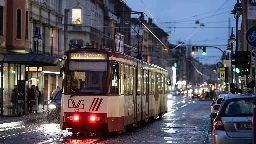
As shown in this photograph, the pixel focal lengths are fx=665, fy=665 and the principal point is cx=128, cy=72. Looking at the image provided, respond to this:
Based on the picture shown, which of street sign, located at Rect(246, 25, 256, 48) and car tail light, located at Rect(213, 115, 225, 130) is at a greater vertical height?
street sign, located at Rect(246, 25, 256, 48)

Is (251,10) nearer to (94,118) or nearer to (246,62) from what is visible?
(94,118)

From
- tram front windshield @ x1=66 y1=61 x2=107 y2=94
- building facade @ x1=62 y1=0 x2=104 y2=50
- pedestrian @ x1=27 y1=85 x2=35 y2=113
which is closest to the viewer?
tram front windshield @ x1=66 y1=61 x2=107 y2=94

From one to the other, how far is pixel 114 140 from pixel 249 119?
8918mm

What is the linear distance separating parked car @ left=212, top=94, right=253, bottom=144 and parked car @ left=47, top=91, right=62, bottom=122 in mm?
20231

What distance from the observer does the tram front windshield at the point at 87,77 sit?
25.2 m

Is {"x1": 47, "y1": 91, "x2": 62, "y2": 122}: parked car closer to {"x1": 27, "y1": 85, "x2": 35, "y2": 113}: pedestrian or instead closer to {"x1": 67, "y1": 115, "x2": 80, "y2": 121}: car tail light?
{"x1": 27, "y1": 85, "x2": 35, "y2": 113}: pedestrian

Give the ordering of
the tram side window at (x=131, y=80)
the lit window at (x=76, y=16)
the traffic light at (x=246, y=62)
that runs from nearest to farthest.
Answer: the tram side window at (x=131, y=80), the traffic light at (x=246, y=62), the lit window at (x=76, y=16)

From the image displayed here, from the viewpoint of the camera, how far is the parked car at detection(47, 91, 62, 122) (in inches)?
1406

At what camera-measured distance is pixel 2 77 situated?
1539 inches

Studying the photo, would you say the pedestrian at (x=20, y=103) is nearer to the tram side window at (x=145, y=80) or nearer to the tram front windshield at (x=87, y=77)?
the tram side window at (x=145, y=80)

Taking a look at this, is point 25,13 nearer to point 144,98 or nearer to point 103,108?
point 144,98

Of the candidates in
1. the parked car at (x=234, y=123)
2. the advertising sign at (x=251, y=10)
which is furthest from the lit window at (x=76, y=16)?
the parked car at (x=234, y=123)

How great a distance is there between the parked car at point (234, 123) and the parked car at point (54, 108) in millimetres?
20231

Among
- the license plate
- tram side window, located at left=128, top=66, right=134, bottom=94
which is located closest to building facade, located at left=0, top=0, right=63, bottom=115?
tram side window, located at left=128, top=66, right=134, bottom=94
